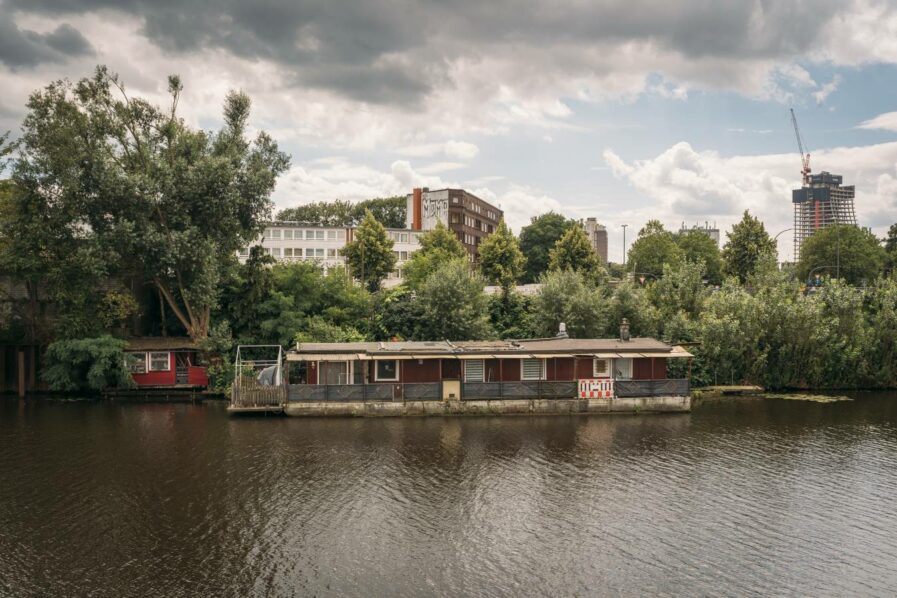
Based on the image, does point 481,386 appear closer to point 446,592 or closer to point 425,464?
point 425,464

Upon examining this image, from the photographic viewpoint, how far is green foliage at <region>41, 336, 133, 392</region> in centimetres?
4750

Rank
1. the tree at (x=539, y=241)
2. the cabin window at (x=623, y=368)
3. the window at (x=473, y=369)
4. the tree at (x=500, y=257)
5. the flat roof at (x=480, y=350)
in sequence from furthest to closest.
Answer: the tree at (x=539, y=241), the tree at (x=500, y=257), the cabin window at (x=623, y=368), the window at (x=473, y=369), the flat roof at (x=480, y=350)

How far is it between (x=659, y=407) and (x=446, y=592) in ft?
92.5

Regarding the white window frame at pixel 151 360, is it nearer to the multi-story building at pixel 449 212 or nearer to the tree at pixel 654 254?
the tree at pixel 654 254

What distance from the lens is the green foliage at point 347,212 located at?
150125 millimetres

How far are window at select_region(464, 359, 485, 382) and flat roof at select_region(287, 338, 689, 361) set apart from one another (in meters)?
0.81

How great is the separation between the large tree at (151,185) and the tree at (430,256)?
17.1 meters

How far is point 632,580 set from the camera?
20031 millimetres

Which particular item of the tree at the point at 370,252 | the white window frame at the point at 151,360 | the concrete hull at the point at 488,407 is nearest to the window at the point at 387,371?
the concrete hull at the point at 488,407

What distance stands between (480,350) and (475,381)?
93.4 inches

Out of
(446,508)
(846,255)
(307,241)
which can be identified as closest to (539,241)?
(307,241)

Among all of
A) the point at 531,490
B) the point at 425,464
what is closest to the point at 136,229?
the point at 425,464

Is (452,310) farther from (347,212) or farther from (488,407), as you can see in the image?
(347,212)

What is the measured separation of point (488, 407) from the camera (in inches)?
1682
